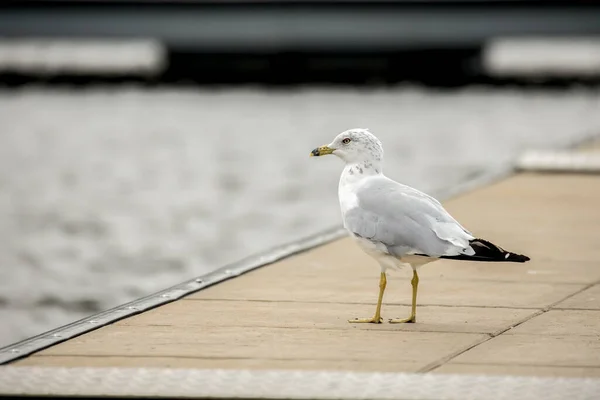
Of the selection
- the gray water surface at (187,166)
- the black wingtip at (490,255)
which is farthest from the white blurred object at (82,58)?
the black wingtip at (490,255)

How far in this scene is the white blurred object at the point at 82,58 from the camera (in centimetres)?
5478

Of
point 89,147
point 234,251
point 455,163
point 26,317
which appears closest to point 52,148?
point 89,147

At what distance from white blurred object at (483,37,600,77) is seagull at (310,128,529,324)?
1630 inches

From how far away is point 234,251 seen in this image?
17391mm

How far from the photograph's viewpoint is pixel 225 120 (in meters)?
38.7

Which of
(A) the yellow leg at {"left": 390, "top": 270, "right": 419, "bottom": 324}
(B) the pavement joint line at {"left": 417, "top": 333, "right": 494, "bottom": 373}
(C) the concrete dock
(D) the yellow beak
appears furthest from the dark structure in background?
(B) the pavement joint line at {"left": 417, "top": 333, "right": 494, "bottom": 373}

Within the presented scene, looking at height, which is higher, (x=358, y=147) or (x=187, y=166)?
(x=358, y=147)

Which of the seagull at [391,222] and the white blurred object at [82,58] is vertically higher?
the white blurred object at [82,58]

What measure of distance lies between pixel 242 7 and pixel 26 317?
36530 mm

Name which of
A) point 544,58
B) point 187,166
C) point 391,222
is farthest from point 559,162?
point 544,58

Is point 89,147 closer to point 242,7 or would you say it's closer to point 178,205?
point 178,205

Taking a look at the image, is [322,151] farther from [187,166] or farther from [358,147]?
[187,166]

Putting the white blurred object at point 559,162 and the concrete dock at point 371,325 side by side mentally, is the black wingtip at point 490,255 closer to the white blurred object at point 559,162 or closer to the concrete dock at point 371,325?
the concrete dock at point 371,325

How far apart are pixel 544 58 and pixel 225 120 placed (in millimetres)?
41634
